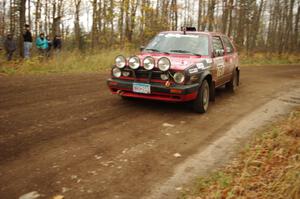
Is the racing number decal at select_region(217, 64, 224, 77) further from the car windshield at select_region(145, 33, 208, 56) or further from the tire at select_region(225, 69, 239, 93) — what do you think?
the tire at select_region(225, 69, 239, 93)

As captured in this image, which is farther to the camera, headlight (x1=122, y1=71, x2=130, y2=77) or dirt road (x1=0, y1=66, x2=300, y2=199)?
headlight (x1=122, y1=71, x2=130, y2=77)

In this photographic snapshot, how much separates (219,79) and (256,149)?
11.6 feet

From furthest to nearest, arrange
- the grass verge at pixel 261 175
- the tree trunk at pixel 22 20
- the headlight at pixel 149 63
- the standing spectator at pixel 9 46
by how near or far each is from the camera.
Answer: the standing spectator at pixel 9 46 < the tree trunk at pixel 22 20 < the headlight at pixel 149 63 < the grass verge at pixel 261 175

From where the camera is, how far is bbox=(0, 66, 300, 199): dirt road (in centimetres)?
366

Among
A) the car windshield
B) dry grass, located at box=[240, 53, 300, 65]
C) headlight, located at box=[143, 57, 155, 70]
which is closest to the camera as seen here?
headlight, located at box=[143, 57, 155, 70]

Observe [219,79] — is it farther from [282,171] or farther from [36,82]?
[36,82]

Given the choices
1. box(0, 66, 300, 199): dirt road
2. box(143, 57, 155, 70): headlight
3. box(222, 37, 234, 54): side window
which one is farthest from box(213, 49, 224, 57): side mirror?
box(143, 57, 155, 70): headlight

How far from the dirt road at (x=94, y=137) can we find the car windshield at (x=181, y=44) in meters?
1.32

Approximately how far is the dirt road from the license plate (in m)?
0.47

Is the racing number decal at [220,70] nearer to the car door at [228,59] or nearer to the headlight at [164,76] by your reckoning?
the car door at [228,59]

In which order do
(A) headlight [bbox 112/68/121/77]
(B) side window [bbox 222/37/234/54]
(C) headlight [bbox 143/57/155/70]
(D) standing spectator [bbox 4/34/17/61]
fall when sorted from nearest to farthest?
(C) headlight [bbox 143/57/155/70] → (A) headlight [bbox 112/68/121/77] → (B) side window [bbox 222/37/234/54] → (D) standing spectator [bbox 4/34/17/61]

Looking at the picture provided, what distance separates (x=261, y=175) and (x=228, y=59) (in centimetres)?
548

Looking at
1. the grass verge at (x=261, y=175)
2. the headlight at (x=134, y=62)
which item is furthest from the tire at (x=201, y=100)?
the grass verge at (x=261, y=175)

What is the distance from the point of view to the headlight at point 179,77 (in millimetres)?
6309
